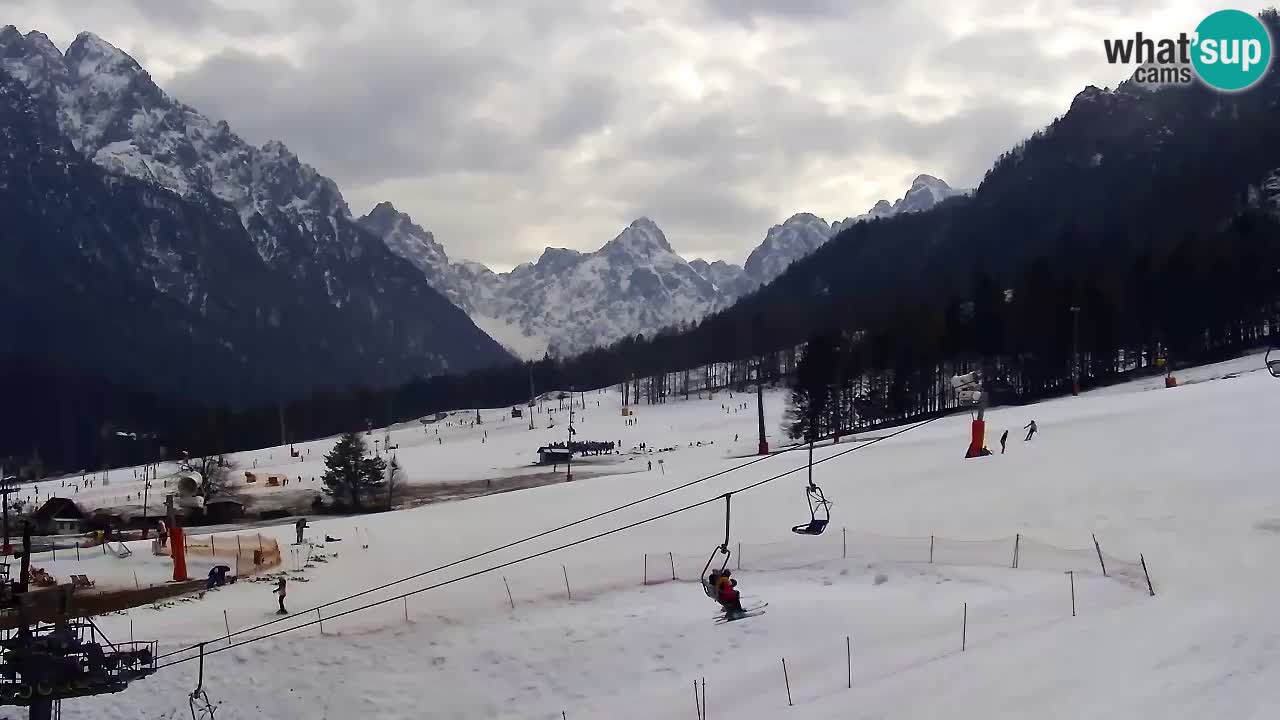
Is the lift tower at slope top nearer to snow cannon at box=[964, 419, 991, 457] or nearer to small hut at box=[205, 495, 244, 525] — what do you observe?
snow cannon at box=[964, 419, 991, 457]

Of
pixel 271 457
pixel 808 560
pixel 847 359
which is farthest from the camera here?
pixel 271 457

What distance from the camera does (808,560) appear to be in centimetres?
2558

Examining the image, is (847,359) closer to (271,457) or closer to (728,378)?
(271,457)

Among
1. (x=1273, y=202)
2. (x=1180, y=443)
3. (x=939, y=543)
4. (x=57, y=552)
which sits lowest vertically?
(x=57, y=552)

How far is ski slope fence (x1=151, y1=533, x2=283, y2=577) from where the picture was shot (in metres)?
36.2

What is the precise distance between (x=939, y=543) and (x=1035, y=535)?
2307 millimetres

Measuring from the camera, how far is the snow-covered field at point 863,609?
14484 millimetres

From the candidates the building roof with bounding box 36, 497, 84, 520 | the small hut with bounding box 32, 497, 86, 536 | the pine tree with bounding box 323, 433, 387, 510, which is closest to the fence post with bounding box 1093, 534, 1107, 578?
the pine tree with bounding box 323, 433, 387, 510

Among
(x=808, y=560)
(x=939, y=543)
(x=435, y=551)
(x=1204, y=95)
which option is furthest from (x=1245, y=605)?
(x=1204, y=95)

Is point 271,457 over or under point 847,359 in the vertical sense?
under

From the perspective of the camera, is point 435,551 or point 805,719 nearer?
point 805,719

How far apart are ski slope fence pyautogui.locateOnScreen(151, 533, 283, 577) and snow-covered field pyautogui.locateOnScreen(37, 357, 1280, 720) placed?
58.4 inches

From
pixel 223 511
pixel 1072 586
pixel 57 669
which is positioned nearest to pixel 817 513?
pixel 1072 586

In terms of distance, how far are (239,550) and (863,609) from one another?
26.5 m
